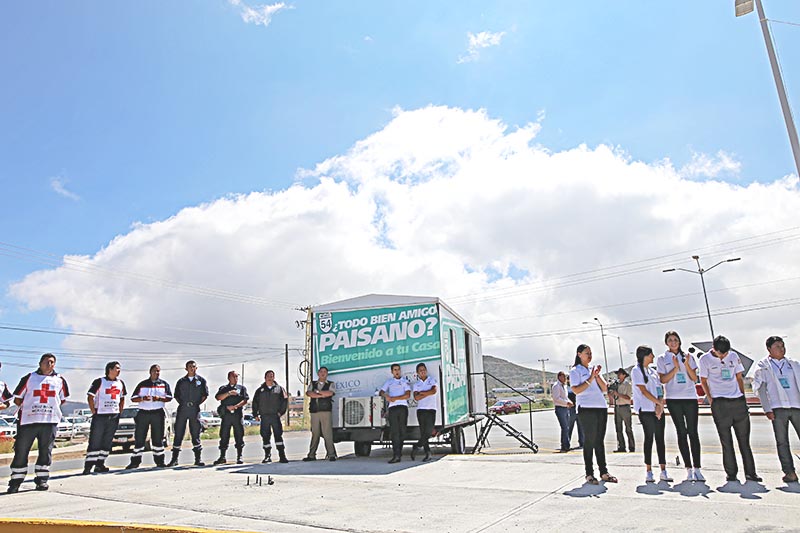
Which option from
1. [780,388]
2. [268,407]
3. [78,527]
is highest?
[268,407]

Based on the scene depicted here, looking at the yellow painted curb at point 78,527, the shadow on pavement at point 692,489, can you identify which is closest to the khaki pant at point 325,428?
the yellow painted curb at point 78,527

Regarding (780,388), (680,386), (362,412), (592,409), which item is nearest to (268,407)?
(362,412)

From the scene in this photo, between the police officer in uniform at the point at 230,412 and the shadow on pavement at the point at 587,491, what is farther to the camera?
the police officer in uniform at the point at 230,412

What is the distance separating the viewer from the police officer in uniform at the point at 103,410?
400 inches

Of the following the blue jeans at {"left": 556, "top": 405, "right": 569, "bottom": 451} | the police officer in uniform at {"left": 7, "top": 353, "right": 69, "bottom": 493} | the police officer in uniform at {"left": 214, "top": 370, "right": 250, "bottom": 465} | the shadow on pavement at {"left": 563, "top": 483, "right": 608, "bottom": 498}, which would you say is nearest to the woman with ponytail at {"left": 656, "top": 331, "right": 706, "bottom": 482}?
the shadow on pavement at {"left": 563, "top": 483, "right": 608, "bottom": 498}

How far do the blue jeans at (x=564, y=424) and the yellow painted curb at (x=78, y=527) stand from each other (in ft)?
30.1

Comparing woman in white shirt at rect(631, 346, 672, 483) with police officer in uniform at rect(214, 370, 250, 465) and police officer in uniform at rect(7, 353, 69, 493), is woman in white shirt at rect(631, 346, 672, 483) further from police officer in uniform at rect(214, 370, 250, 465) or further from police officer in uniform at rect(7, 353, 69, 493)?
police officer in uniform at rect(7, 353, 69, 493)

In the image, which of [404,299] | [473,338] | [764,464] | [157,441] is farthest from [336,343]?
[764,464]

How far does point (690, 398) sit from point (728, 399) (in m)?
0.42

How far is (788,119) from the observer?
384 inches

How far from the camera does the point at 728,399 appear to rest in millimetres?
7520

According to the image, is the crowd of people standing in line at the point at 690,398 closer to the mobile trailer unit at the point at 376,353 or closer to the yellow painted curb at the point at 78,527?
the mobile trailer unit at the point at 376,353

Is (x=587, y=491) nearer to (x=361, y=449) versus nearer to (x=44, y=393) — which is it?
(x=361, y=449)

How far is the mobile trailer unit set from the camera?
11.7m
